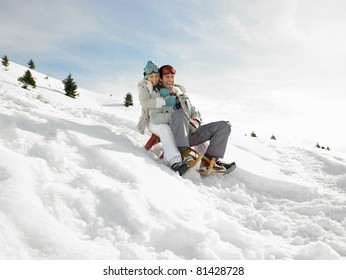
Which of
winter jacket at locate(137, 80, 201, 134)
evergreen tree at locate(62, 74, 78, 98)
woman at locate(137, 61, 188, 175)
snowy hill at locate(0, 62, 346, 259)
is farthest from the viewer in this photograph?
evergreen tree at locate(62, 74, 78, 98)

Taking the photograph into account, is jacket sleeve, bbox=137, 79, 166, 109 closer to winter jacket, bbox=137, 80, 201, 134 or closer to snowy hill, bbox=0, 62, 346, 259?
winter jacket, bbox=137, 80, 201, 134

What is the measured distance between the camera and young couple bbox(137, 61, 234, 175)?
4820 mm

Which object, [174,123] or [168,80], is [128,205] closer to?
[174,123]

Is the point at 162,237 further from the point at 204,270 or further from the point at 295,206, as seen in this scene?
the point at 295,206

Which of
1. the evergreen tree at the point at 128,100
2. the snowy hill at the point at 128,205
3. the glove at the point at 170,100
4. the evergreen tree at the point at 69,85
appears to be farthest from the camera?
the evergreen tree at the point at 128,100

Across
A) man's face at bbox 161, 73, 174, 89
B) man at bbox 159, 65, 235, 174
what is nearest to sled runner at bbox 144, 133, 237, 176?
man at bbox 159, 65, 235, 174

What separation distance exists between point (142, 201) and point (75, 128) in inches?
83.4

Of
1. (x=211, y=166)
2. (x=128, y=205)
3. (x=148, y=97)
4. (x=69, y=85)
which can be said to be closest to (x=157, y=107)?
(x=148, y=97)

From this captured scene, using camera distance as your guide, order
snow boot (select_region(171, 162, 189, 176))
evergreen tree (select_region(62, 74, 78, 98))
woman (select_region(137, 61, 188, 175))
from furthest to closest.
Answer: evergreen tree (select_region(62, 74, 78, 98))
woman (select_region(137, 61, 188, 175))
snow boot (select_region(171, 162, 189, 176))

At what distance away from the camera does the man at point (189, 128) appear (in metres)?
4.84

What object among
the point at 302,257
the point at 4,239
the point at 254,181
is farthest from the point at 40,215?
the point at 254,181

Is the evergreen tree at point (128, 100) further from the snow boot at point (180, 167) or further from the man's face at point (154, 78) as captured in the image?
the snow boot at point (180, 167)

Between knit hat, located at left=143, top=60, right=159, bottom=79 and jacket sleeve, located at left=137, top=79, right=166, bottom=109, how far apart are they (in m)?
0.18

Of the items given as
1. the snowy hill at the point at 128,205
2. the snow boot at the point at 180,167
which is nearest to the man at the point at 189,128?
the snow boot at the point at 180,167
